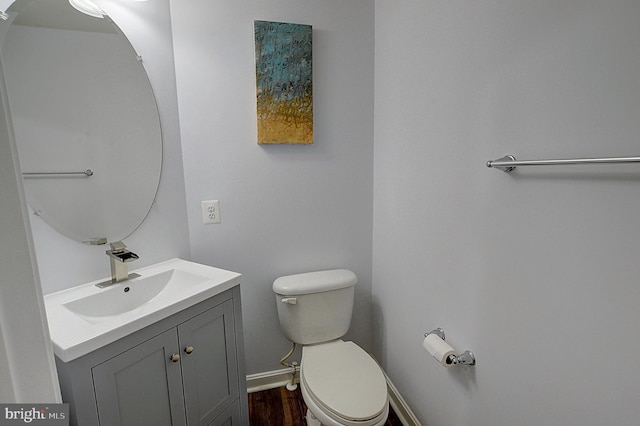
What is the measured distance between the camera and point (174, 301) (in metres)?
1.11

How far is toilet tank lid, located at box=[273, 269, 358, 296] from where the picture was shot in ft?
5.34

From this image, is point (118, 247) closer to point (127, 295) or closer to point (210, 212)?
point (127, 295)

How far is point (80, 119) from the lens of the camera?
1.26 metres

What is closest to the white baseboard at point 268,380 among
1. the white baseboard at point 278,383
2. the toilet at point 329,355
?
the white baseboard at point 278,383

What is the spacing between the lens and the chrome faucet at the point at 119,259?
4.24 feet

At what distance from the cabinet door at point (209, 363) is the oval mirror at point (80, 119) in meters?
0.59

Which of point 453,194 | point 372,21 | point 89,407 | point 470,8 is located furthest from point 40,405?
point 372,21

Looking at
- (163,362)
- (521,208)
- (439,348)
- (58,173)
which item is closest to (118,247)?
(58,173)

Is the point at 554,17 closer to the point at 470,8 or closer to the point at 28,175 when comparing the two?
the point at 470,8

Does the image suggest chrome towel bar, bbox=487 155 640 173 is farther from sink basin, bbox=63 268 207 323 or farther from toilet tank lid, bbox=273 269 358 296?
→ sink basin, bbox=63 268 207 323

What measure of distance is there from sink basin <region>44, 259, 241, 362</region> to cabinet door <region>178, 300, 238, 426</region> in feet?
0.35

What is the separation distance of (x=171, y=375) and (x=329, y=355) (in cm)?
77

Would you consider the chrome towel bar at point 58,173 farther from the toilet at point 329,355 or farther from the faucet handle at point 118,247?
the toilet at point 329,355

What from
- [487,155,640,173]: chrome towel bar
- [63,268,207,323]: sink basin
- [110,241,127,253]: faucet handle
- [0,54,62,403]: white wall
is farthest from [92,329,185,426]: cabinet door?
[487,155,640,173]: chrome towel bar
